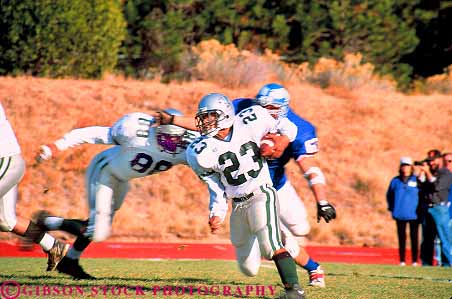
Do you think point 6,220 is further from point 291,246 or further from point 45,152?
point 291,246

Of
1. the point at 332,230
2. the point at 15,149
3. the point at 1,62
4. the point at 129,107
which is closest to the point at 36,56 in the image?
the point at 1,62

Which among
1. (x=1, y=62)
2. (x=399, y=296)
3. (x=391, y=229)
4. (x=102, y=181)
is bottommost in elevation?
(x=391, y=229)

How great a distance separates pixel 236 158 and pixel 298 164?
121cm

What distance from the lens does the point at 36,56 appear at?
2192cm

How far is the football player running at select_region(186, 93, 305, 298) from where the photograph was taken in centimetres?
651

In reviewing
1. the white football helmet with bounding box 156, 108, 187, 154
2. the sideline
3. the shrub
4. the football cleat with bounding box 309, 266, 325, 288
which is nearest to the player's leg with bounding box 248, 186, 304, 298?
the white football helmet with bounding box 156, 108, 187, 154

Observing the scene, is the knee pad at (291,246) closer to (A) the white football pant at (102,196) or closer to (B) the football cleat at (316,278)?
(B) the football cleat at (316,278)

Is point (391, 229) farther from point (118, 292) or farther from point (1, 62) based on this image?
point (118, 292)

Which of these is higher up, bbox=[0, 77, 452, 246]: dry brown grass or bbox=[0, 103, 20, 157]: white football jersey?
bbox=[0, 103, 20, 157]: white football jersey

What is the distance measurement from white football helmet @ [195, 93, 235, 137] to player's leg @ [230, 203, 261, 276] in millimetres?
612

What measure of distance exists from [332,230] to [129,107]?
6.26 metres

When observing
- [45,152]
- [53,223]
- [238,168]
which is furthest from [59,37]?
[238,168]

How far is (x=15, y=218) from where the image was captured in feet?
24.6

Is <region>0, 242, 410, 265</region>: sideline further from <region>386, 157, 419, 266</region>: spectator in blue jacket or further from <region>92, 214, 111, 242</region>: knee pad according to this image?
<region>92, 214, 111, 242</region>: knee pad
